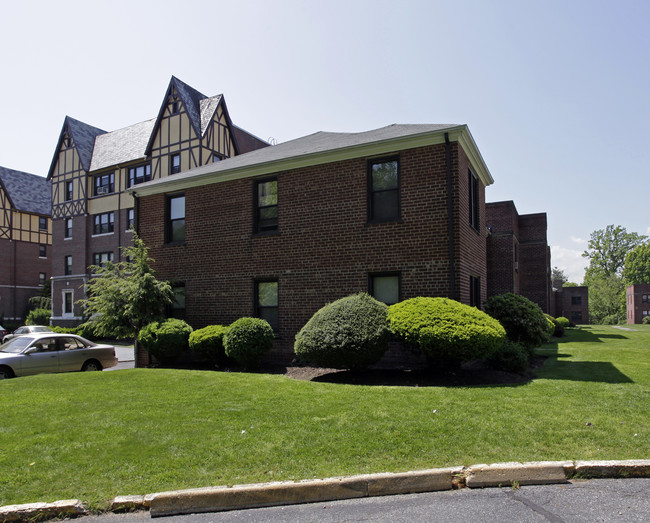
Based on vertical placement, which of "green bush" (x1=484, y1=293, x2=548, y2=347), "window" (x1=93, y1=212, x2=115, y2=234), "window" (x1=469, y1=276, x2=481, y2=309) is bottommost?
"green bush" (x1=484, y1=293, x2=548, y2=347)

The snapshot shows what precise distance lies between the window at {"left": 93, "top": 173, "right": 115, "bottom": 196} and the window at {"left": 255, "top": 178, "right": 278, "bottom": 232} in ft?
90.4

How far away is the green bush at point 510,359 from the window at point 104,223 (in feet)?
113

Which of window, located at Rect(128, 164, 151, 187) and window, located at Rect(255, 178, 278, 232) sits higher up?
window, located at Rect(128, 164, 151, 187)

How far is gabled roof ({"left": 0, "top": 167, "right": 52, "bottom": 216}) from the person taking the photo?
46688mm

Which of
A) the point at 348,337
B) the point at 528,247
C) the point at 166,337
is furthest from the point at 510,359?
the point at 528,247

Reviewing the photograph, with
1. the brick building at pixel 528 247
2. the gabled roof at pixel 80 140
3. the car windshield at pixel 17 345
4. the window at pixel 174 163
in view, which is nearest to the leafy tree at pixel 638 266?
the brick building at pixel 528 247

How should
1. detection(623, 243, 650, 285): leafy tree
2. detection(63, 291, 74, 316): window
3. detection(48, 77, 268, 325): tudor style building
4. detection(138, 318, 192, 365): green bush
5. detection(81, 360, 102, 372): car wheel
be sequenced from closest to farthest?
detection(138, 318, 192, 365): green bush, detection(81, 360, 102, 372): car wheel, detection(48, 77, 268, 325): tudor style building, detection(63, 291, 74, 316): window, detection(623, 243, 650, 285): leafy tree

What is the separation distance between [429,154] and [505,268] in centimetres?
1787

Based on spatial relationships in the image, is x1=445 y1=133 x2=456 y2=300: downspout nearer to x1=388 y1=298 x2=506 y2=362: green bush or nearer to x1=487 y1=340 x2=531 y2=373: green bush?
x1=388 y1=298 x2=506 y2=362: green bush

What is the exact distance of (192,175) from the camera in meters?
16.1

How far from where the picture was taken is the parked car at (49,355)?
1356cm

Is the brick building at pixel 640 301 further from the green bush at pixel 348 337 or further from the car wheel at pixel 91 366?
the car wheel at pixel 91 366

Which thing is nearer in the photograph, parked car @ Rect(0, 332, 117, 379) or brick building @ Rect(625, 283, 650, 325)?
parked car @ Rect(0, 332, 117, 379)

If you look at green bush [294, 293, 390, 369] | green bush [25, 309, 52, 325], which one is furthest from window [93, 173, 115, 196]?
green bush [294, 293, 390, 369]
